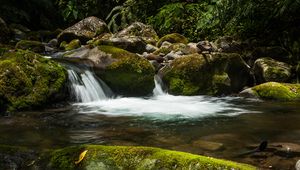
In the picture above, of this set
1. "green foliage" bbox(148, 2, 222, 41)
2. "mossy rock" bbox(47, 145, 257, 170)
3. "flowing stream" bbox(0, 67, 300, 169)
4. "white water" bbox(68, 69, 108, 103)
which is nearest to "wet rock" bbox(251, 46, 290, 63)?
"green foliage" bbox(148, 2, 222, 41)

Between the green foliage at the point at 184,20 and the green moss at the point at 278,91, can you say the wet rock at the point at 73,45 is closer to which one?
the green foliage at the point at 184,20

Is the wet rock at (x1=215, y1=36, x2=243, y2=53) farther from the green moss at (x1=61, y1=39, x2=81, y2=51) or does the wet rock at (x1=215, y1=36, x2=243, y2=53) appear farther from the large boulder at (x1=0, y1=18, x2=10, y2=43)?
the large boulder at (x1=0, y1=18, x2=10, y2=43)

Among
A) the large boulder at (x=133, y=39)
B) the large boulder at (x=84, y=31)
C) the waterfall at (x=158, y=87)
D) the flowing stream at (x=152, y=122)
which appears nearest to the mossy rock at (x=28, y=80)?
the flowing stream at (x=152, y=122)

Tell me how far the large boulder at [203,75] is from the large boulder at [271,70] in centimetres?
60

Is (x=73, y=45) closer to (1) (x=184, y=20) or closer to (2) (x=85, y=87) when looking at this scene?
(1) (x=184, y=20)

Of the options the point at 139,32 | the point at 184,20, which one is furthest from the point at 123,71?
the point at 184,20

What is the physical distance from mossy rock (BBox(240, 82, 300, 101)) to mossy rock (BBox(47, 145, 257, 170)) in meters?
7.55

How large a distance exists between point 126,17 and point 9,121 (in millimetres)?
13426

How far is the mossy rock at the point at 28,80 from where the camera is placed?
874 centimetres

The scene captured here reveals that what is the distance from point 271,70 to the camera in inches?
475

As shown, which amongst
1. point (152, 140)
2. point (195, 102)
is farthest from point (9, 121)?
point (195, 102)

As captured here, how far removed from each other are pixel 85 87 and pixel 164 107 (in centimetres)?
225

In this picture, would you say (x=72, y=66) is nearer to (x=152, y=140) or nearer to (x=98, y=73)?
(x=98, y=73)

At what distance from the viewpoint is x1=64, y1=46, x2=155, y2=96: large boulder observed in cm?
1129
